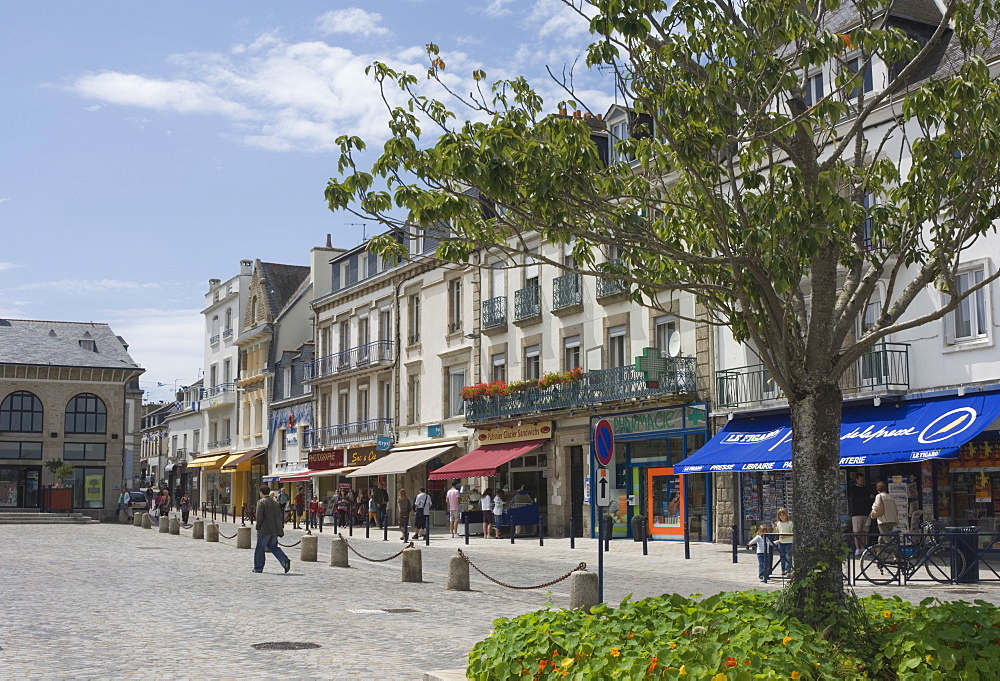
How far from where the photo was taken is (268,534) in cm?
2039

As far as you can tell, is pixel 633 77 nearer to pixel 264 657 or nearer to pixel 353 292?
pixel 264 657

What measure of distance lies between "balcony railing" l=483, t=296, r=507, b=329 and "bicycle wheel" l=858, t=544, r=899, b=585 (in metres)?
19.5

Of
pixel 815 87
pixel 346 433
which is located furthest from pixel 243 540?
pixel 346 433

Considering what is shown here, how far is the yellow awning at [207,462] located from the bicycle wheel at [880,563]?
48.4 m

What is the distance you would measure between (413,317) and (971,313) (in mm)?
24061

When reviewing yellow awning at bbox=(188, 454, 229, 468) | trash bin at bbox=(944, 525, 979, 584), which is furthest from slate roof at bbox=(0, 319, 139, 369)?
trash bin at bbox=(944, 525, 979, 584)

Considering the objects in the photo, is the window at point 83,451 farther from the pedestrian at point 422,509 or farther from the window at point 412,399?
the pedestrian at point 422,509

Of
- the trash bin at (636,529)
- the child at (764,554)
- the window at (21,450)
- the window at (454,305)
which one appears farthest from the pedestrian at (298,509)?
the child at (764,554)

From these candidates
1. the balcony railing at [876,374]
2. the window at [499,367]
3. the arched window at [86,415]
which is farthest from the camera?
the arched window at [86,415]

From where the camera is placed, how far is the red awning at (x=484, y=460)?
111 feet

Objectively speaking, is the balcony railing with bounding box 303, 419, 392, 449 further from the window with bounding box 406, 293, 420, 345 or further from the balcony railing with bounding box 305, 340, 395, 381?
the window with bounding box 406, 293, 420, 345

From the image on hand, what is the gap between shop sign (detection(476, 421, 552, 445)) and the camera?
33.7 m

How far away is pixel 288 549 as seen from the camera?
92.9 ft

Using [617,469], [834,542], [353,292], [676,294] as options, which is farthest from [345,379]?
[834,542]
